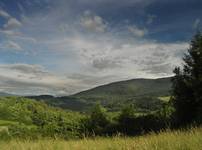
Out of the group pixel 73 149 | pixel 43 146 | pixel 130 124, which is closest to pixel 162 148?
pixel 73 149

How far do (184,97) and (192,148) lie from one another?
2842 centimetres

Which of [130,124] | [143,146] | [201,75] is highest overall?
[201,75]

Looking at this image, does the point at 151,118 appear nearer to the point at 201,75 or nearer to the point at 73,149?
the point at 201,75

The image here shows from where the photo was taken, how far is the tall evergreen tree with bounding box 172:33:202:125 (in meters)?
30.8

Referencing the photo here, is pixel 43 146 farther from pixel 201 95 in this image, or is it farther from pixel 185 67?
pixel 185 67

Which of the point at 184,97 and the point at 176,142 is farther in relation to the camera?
the point at 184,97

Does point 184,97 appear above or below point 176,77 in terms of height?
below

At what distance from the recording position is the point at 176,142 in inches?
206

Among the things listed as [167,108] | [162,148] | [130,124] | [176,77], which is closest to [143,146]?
[162,148]

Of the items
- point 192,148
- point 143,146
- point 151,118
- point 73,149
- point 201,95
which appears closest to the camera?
point 192,148

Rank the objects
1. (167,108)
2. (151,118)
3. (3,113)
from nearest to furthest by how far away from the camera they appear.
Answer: (151,118) → (167,108) → (3,113)

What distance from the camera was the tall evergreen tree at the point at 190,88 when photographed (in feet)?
101

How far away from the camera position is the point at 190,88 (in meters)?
32.0

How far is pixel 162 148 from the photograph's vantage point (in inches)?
193
